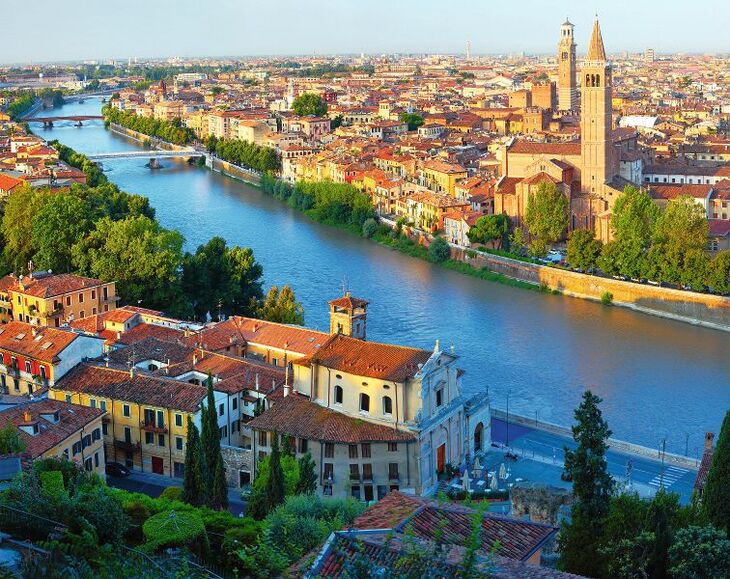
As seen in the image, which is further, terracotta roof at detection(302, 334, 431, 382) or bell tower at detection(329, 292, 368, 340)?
bell tower at detection(329, 292, 368, 340)

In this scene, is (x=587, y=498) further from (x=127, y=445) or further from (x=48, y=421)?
(x=127, y=445)

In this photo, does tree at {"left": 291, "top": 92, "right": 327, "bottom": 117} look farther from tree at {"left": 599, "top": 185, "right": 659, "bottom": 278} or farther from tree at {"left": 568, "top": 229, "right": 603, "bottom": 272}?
tree at {"left": 599, "top": 185, "right": 659, "bottom": 278}

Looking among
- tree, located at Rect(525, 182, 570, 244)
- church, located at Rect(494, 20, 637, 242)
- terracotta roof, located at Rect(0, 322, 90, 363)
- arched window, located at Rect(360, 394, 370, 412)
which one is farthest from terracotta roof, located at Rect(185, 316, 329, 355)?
church, located at Rect(494, 20, 637, 242)

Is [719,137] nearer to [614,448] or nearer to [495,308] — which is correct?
[495,308]

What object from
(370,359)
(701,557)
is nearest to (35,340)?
(370,359)

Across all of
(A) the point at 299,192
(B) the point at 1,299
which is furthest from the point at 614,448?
(A) the point at 299,192
